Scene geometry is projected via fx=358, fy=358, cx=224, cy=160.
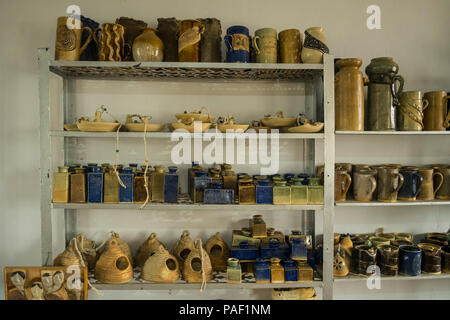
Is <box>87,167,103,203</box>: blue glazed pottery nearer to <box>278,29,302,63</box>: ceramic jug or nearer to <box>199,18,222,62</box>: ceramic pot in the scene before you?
<box>199,18,222,62</box>: ceramic pot

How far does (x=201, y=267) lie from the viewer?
5.42ft

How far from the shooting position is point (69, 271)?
1.50 meters

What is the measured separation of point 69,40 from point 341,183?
1425mm

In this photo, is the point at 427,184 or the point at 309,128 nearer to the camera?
the point at 309,128

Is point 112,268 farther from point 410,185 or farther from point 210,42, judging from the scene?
point 410,185

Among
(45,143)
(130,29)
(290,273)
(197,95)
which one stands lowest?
(290,273)

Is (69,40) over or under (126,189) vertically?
over

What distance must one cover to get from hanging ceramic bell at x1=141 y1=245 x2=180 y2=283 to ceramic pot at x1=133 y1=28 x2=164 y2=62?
87 centimetres

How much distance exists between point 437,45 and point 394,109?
1.90ft

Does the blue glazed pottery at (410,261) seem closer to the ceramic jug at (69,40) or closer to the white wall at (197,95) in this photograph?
the white wall at (197,95)

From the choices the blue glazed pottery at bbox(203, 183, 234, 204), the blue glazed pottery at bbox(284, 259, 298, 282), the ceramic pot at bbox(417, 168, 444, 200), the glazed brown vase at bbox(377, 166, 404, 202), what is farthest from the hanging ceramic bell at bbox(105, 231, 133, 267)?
the ceramic pot at bbox(417, 168, 444, 200)

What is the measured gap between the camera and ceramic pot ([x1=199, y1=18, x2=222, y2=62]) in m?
1.70

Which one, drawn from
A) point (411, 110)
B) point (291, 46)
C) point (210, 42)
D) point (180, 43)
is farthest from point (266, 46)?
point (411, 110)
